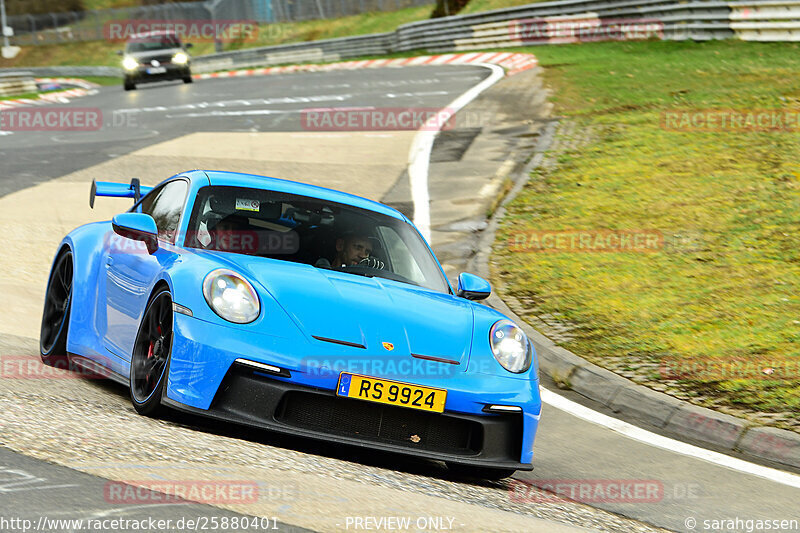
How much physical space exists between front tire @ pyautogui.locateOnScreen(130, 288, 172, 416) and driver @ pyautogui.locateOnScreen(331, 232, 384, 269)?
1.16 m

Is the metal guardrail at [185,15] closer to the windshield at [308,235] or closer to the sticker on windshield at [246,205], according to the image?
the windshield at [308,235]

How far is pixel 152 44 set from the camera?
3341 cm

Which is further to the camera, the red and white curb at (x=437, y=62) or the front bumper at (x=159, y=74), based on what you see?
the front bumper at (x=159, y=74)

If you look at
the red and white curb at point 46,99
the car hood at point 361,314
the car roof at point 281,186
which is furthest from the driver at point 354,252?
the red and white curb at point 46,99

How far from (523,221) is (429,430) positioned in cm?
732

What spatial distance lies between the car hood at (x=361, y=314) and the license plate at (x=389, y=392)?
0.14 meters

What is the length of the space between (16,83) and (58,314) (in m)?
26.9

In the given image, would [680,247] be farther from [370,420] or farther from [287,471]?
[287,471]

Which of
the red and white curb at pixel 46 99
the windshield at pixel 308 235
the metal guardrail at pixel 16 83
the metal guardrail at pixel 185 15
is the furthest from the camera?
the metal guardrail at pixel 185 15

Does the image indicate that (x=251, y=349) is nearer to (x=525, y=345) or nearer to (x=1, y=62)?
(x=525, y=345)

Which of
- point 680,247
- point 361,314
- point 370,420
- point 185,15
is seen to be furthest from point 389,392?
point 185,15

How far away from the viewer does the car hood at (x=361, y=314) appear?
16.4 feet

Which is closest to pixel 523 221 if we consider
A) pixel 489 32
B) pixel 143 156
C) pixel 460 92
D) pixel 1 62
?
pixel 143 156

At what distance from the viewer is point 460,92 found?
22.5 m
